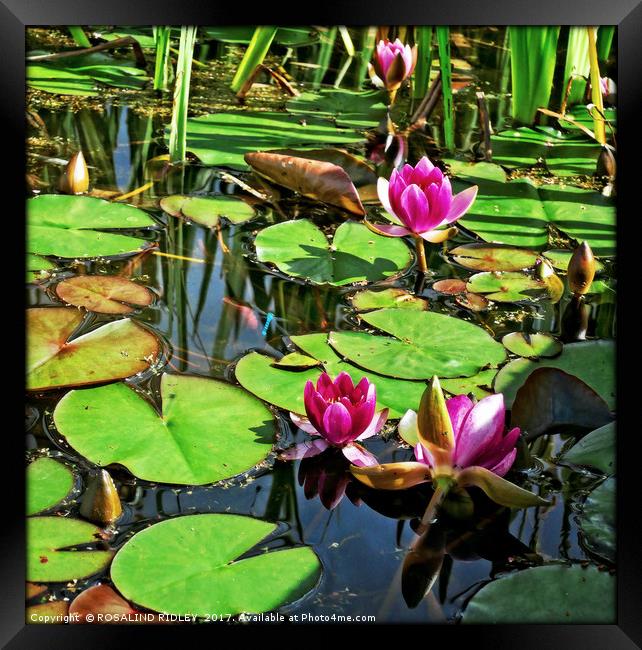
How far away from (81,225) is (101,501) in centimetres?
103

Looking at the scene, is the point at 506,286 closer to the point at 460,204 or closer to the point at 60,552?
the point at 460,204

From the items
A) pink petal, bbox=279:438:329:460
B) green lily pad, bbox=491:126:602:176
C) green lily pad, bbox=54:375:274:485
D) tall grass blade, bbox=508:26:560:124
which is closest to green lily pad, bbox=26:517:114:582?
green lily pad, bbox=54:375:274:485

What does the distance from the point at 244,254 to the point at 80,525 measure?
96 cm

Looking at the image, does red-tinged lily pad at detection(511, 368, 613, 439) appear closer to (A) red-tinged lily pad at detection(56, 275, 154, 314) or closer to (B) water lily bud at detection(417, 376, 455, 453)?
(B) water lily bud at detection(417, 376, 455, 453)

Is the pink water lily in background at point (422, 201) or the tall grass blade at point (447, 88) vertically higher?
the tall grass blade at point (447, 88)

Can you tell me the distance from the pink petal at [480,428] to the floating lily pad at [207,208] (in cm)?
108

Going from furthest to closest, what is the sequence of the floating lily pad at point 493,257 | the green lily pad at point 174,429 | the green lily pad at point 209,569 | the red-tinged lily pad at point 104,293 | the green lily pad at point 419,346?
1. the floating lily pad at point 493,257
2. the red-tinged lily pad at point 104,293
3. the green lily pad at point 419,346
4. the green lily pad at point 174,429
5. the green lily pad at point 209,569

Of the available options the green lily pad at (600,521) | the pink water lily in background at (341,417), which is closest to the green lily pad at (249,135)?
the pink water lily in background at (341,417)

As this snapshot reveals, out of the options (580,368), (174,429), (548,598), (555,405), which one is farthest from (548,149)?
(548,598)

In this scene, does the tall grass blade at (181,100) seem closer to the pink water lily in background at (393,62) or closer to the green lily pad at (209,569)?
the pink water lily in background at (393,62)

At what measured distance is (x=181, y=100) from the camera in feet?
7.82

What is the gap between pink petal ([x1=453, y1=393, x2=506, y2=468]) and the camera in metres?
1.28

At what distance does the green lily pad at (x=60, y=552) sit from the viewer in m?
1.14
